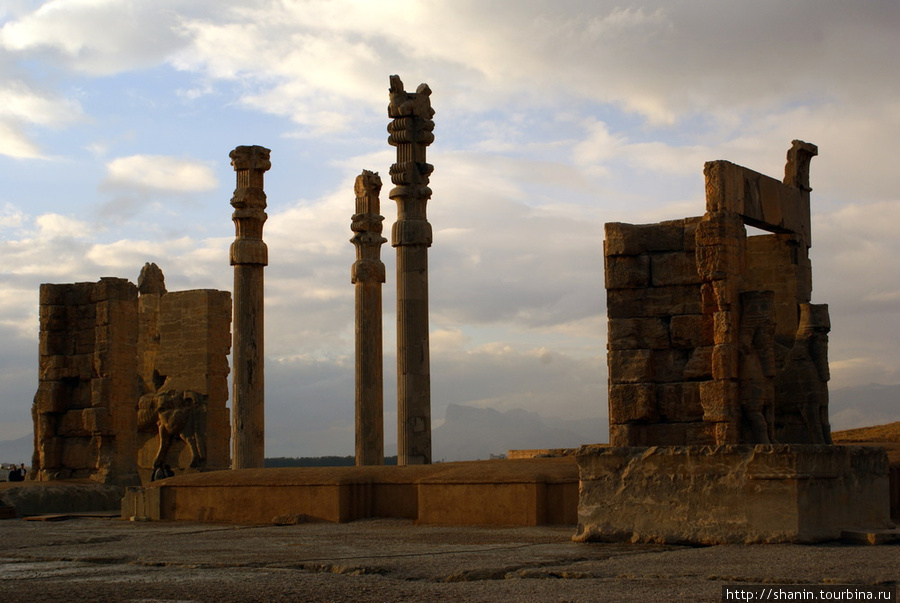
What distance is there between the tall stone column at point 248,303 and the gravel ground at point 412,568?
1216cm

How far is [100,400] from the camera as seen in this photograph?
17.8 metres

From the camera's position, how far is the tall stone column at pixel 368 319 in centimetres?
2277

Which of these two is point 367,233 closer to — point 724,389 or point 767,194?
point 767,194

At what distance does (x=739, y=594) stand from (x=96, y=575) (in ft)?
12.3

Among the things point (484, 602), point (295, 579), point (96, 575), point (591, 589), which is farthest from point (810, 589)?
point (96, 575)

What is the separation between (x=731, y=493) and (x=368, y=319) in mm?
15769

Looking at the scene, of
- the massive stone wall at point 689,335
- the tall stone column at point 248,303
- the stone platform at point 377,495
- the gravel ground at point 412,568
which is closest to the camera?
the gravel ground at point 412,568

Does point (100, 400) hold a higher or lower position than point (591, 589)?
higher

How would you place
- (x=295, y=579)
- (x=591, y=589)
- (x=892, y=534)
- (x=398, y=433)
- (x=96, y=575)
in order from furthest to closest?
1. (x=398, y=433)
2. (x=892, y=534)
3. (x=96, y=575)
4. (x=295, y=579)
5. (x=591, y=589)

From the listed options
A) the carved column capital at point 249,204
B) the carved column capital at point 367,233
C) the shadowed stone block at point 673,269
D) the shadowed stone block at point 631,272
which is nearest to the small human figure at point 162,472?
the carved column capital at point 249,204

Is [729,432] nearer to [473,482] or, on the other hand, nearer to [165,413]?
[473,482]

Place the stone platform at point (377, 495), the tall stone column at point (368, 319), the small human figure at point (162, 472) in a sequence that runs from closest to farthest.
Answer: the stone platform at point (377, 495)
the small human figure at point (162, 472)
the tall stone column at point (368, 319)

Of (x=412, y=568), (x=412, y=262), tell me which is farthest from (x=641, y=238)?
(x=412, y=262)

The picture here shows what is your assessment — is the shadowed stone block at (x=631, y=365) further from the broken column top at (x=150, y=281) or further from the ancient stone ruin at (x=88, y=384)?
the broken column top at (x=150, y=281)
